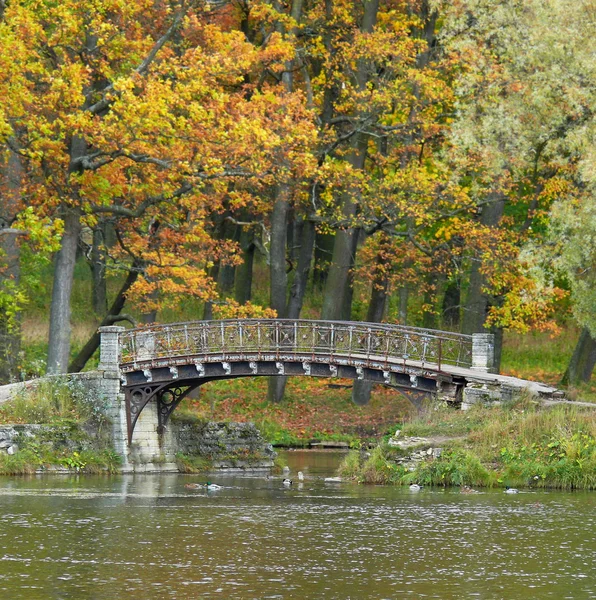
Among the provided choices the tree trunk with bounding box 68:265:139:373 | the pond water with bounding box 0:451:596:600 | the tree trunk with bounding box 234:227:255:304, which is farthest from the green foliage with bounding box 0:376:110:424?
the tree trunk with bounding box 234:227:255:304

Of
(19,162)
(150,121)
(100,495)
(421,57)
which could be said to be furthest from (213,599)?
(421,57)

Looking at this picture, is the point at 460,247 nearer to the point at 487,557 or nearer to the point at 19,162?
the point at 19,162

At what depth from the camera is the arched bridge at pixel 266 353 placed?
34.6 metres

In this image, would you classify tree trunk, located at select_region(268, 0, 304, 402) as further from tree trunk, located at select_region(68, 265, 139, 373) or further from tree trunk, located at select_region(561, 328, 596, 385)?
tree trunk, located at select_region(561, 328, 596, 385)

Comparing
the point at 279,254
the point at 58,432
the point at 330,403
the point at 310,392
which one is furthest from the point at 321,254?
the point at 58,432

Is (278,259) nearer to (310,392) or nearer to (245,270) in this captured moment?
(245,270)

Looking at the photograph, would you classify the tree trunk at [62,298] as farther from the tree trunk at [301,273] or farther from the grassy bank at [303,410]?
the tree trunk at [301,273]

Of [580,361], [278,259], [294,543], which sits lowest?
[294,543]

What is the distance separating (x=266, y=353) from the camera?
35.6 m

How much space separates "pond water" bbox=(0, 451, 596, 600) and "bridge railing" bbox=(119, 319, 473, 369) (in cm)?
552

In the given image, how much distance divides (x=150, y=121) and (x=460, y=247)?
13072 millimetres

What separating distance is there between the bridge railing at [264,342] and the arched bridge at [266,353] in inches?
1.0

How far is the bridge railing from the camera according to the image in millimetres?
35344

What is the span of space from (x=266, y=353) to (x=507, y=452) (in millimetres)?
7879
